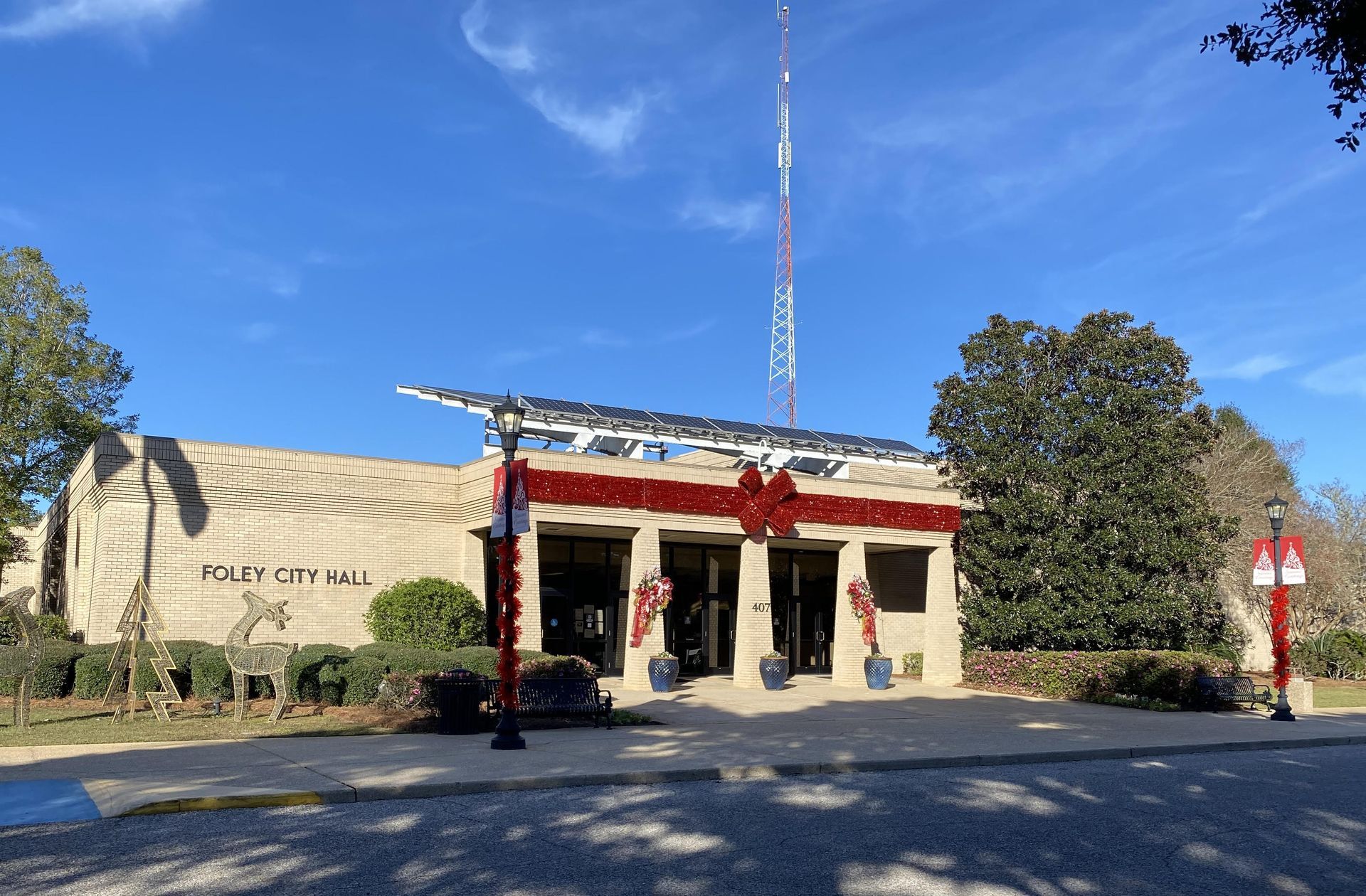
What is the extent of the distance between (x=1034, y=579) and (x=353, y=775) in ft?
70.7

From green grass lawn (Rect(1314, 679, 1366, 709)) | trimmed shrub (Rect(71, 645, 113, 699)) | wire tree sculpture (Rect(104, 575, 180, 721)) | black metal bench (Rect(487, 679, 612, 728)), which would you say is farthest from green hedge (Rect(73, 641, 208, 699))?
green grass lawn (Rect(1314, 679, 1366, 709))

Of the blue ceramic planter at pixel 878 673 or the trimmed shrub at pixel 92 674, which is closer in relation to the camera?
the trimmed shrub at pixel 92 674

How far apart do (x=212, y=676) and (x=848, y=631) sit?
16201mm

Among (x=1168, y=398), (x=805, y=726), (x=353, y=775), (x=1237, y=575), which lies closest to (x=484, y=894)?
(x=353, y=775)

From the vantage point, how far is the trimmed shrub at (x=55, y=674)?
19.5 metres

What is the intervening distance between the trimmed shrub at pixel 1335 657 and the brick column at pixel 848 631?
1540cm

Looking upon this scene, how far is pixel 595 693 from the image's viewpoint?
1800 cm

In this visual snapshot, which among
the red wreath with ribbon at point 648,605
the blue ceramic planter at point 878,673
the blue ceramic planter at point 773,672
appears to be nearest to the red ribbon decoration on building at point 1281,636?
the blue ceramic planter at point 878,673

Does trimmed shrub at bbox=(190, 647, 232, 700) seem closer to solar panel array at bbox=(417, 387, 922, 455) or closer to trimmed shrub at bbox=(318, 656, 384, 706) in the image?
trimmed shrub at bbox=(318, 656, 384, 706)

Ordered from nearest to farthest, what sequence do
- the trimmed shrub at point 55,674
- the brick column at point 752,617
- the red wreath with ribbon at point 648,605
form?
1. the trimmed shrub at point 55,674
2. the red wreath with ribbon at point 648,605
3. the brick column at point 752,617

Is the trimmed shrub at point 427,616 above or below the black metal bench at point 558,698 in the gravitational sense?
above

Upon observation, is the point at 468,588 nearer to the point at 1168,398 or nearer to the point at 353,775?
the point at 353,775

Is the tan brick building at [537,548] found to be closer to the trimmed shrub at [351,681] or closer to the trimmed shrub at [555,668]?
the trimmed shrub at [555,668]

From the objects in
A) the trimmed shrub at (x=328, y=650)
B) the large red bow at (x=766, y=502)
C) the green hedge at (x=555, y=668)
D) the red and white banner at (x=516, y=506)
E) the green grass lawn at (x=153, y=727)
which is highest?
the large red bow at (x=766, y=502)
